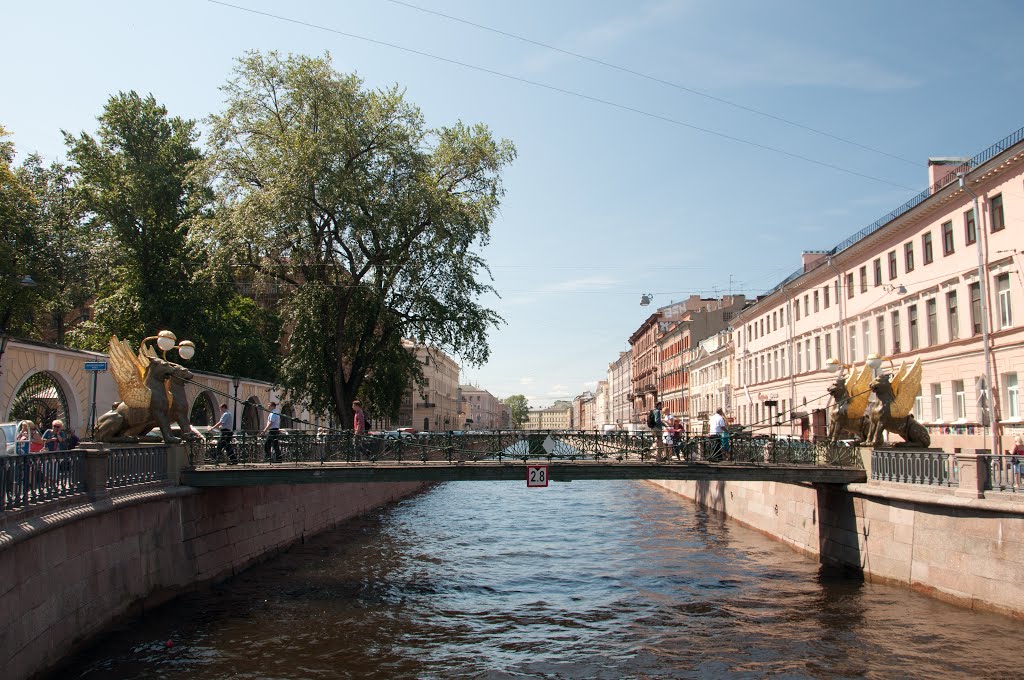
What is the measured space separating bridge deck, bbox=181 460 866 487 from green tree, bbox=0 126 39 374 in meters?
19.1

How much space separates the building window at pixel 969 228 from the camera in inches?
1096

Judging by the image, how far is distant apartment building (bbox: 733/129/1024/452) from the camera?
84.0 feet

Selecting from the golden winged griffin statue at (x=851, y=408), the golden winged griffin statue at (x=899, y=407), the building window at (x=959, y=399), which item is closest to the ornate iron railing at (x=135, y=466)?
the golden winged griffin statue at (x=851, y=408)

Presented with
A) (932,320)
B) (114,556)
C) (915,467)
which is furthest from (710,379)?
(114,556)

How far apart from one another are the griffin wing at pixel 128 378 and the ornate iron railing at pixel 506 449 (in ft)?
6.75

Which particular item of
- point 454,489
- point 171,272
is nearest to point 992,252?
point 171,272

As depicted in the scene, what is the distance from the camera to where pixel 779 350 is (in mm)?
51781

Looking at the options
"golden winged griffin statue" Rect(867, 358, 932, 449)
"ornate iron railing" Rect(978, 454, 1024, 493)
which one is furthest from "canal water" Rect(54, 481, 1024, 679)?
"golden winged griffin statue" Rect(867, 358, 932, 449)

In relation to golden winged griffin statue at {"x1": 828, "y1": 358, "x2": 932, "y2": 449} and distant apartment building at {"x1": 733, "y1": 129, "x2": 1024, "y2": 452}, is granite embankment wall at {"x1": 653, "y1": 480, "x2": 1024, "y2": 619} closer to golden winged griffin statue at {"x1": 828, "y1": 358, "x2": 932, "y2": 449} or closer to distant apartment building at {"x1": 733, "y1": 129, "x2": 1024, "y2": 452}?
golden winged griffin statue at {"x1": 828, "y1": 358, "x2": 932, "y2": 449}

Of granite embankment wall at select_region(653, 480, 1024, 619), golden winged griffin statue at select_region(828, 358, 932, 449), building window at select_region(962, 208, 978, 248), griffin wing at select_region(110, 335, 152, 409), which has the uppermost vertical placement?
building window at select_region(962, 208, 978, 248)

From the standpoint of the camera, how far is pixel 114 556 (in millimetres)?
14469

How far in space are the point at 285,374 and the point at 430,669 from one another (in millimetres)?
20317

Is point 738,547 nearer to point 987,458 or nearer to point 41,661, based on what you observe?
point 987,458

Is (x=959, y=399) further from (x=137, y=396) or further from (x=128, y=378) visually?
(x=128, y=378)
